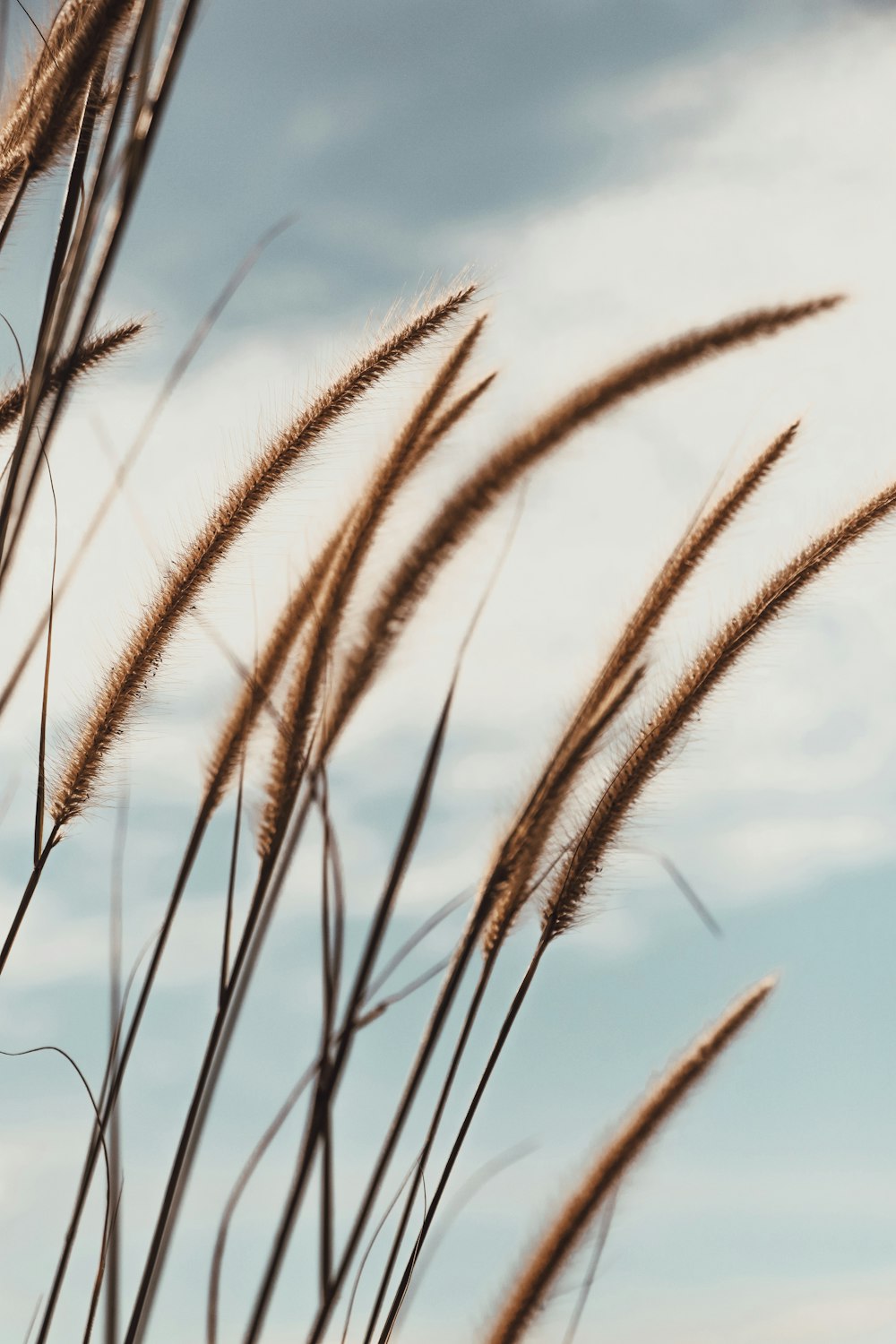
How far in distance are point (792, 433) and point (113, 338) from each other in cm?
79

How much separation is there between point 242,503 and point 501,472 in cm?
46

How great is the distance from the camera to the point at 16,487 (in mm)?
867

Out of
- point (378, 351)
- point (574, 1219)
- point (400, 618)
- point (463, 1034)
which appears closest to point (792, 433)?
point (378, 351)

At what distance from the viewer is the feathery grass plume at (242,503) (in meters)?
1.18

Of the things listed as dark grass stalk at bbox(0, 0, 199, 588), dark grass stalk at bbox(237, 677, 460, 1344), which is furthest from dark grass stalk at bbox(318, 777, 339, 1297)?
dark grass stalk at bbox(0, 0, 199, 588)

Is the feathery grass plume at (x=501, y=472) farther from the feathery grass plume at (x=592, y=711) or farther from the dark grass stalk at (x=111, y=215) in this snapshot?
the dark grass stalk at (x=111, y=215)

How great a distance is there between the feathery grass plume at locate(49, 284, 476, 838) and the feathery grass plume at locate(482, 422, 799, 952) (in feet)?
1.27

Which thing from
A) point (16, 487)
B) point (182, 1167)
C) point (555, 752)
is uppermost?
point (16, 487)

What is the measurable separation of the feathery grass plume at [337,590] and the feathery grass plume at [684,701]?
0.32 m

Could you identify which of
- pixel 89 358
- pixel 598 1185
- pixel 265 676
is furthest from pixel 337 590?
pixel 598 1185

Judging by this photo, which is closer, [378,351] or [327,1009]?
[327,1009]

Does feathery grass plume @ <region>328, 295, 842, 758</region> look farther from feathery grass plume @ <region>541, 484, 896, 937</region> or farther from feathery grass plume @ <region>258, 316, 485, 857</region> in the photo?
feathery grass plume @ <region>541, 484, 896, 937</region>

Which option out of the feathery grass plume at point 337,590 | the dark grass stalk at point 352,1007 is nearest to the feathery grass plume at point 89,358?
the feathery grass plume at point 337,590

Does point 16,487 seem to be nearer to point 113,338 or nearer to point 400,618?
point 400,618
